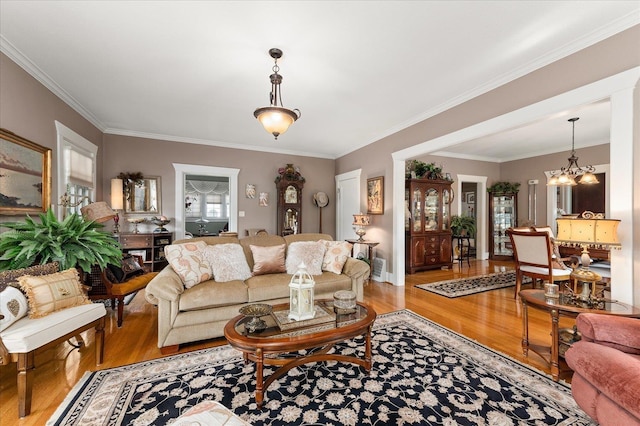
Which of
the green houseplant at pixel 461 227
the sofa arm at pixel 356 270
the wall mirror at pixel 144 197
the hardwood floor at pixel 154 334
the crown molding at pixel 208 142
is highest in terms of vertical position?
the crown molding at pixel 208 142

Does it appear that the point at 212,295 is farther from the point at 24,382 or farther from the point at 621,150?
the point at 621,150

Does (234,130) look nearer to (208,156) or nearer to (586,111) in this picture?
(208,156)

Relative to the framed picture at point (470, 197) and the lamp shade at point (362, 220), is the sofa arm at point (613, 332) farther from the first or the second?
the framed picture at point (470, 197)

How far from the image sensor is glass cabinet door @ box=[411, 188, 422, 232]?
549cm

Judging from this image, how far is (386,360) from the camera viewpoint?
2.20 meters

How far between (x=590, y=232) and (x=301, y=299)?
2.22 m

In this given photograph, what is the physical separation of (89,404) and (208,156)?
14.9ft

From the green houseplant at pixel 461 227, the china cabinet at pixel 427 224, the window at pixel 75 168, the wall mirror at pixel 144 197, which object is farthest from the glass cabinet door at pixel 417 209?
the window at pixel 75 168

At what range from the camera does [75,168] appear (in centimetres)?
381

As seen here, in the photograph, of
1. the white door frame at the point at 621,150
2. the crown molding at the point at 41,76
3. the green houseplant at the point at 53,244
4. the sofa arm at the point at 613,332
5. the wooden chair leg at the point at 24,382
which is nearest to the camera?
the sofa arm at the point at 613,332

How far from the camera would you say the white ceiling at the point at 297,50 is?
2.02m

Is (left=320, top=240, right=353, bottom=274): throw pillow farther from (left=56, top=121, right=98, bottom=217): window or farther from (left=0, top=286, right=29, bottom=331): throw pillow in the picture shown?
(left=56, top=121, right=98, bottom=217): window

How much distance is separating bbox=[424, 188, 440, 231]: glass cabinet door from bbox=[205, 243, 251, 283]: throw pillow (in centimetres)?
406

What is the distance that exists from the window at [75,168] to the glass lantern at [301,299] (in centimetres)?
344
